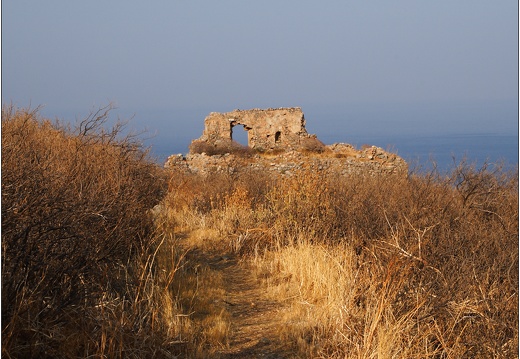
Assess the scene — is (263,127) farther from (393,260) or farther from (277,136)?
(393,260)

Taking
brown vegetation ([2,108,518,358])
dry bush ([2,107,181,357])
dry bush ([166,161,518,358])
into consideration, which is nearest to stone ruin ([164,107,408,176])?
dry bush ([166,161,518,358])

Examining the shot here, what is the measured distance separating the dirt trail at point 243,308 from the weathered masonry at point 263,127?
21.2 m

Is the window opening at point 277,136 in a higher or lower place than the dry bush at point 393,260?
higher

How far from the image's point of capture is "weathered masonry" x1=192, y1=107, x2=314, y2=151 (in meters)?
29.8

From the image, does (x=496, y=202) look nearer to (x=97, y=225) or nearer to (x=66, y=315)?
(x=97, y=225)

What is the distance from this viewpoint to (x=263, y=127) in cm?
3091

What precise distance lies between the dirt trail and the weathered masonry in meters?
21.2

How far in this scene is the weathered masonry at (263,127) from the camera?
97.8 feet

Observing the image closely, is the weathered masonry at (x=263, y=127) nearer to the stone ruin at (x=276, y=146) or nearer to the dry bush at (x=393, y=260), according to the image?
the stone ruin at (x=276, y=146)

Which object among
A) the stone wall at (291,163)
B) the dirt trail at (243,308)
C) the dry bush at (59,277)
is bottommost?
the dirt trail at (243,308)

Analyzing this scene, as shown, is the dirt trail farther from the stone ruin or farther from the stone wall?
the stone ruin

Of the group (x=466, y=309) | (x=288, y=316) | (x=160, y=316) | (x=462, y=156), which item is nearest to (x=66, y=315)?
(x=160, y=316)

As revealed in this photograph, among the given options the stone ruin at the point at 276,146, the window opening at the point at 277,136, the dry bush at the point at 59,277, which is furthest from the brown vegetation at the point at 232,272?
the window opening at the point at 277,136

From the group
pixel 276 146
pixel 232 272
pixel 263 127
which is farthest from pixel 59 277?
pixel 263 127
